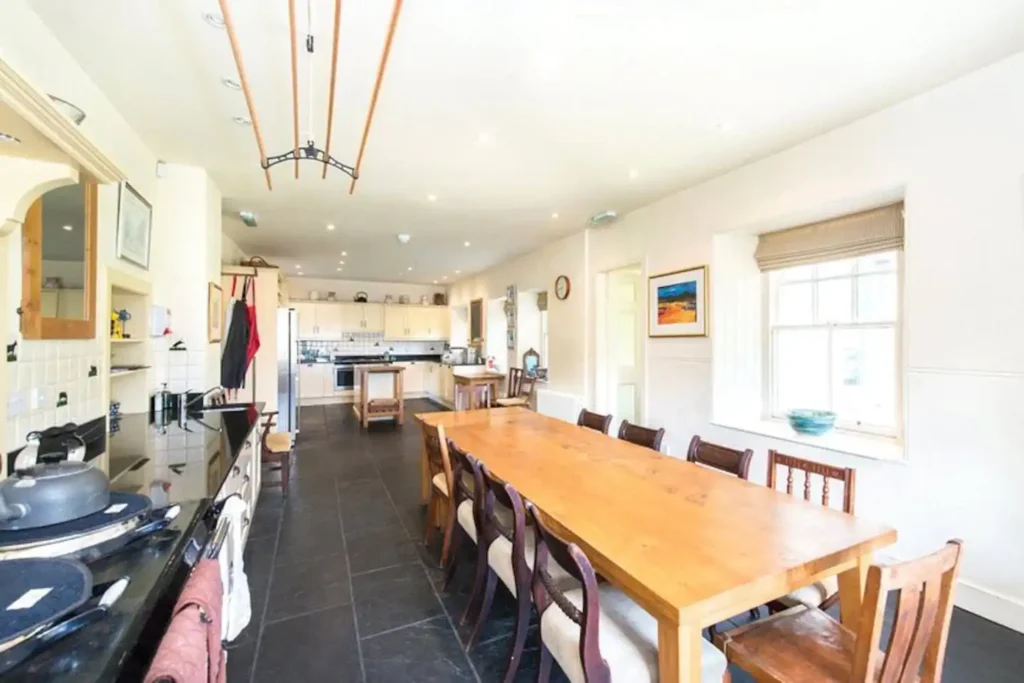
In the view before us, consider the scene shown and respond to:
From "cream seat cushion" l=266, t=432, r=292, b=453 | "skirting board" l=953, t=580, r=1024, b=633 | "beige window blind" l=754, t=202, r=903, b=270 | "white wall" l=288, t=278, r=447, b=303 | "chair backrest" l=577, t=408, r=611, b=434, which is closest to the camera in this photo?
"skirting board" l=953, t=580, r=1024, b=633

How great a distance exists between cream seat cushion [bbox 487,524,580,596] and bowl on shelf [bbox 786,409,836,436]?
2086 millimetres

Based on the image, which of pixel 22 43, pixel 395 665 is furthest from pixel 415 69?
pixel 395 665

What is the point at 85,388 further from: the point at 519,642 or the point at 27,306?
the point at 519,642

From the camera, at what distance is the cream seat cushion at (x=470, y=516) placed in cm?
220

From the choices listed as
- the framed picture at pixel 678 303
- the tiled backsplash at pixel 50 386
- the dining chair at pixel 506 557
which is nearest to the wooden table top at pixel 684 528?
the dining chair at pixel 506 557

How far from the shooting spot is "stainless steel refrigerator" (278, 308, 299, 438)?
17.5ft

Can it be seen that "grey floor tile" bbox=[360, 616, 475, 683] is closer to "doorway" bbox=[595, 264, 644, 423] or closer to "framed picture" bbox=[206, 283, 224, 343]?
"framed picture" bbox=[206, 283, 224, 343]

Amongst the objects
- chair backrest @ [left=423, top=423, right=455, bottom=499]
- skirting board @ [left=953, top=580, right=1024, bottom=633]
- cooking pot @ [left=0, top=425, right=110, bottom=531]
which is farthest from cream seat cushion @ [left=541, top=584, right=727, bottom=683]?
skirting board @ [left=953, top=580, right=1024, bottom=633]

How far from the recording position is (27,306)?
167 centimetres

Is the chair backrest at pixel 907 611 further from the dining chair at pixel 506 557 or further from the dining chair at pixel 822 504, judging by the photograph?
the dining chair at pixel 506 557

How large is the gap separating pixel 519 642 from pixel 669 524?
75 cm

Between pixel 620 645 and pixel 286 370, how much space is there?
5.19 metres

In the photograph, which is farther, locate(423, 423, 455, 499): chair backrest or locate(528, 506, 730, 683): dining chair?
locate(423, 423, 455, 499): chair backrest

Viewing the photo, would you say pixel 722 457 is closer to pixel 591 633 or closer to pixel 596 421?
pixel 596 421
